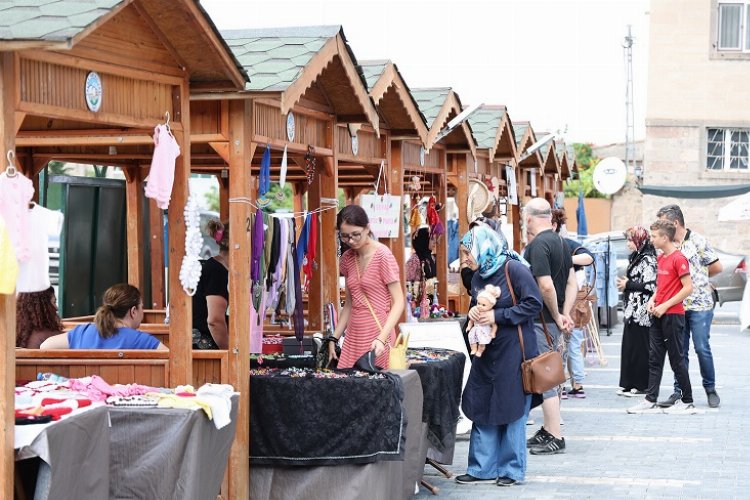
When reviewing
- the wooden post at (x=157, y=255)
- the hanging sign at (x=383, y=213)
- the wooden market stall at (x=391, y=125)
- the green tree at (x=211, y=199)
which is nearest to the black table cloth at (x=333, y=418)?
the wooden market stall at (x=391, y=125)

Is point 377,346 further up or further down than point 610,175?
further down

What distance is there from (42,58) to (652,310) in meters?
7.15

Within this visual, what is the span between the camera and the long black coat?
26.0 ft

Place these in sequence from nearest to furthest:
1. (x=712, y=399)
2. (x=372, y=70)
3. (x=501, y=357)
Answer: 1. (x=501, y=357)
2. (x=372, y=70)
3. (x=712, y=399)

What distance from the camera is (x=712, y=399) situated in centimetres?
1155

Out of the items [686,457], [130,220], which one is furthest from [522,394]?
[130,220]

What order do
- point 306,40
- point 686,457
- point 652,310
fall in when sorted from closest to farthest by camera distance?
point 306,40 → point 686,457 → point 652,310

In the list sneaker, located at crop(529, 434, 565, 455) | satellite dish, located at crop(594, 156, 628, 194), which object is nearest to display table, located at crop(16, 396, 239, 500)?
sneaker, located at crop(529, 434, 565, 455)

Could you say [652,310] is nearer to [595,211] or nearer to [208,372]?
[208,372]

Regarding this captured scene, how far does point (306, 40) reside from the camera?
772 cm

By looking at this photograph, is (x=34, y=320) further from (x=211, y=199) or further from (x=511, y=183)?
(x=211, y=199)

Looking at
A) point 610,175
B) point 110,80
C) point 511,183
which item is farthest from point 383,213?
point 610,175

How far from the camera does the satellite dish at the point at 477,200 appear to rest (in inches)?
533

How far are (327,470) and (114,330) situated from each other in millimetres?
1475
